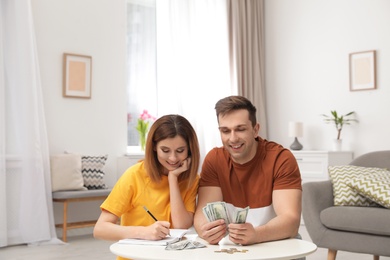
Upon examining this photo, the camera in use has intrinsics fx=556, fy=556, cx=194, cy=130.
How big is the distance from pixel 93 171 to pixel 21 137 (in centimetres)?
85

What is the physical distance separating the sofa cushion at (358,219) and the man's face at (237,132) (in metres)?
1.78

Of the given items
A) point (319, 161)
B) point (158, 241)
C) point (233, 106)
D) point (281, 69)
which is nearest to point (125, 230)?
point (158, 241)

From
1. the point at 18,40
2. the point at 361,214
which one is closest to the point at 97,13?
the point at 18,40

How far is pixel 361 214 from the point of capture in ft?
12.6

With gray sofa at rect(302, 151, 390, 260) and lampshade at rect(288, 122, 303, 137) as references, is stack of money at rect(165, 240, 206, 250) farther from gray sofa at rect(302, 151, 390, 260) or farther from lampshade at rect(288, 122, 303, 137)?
lampshade at rect(288, 122, 303, 137)

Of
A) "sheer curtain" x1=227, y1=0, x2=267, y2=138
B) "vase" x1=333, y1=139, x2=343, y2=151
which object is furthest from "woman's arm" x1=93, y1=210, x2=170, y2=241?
"sheer curtain" x1=227, y1=0, x2=267, y2=138

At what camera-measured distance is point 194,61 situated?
6.91 meters

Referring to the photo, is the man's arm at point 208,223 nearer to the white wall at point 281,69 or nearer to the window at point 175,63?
the white wall at point 281,69

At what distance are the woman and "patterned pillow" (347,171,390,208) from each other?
2.05 meters

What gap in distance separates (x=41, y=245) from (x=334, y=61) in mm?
4109

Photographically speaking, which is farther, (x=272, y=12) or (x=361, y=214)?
(x=272, y=12)

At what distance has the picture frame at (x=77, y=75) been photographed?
5.95m

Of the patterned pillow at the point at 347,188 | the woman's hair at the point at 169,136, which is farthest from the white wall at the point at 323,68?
the woman's hair at the point at 169,136

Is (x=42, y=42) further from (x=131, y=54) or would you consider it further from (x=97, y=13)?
(x=131, y=54)
